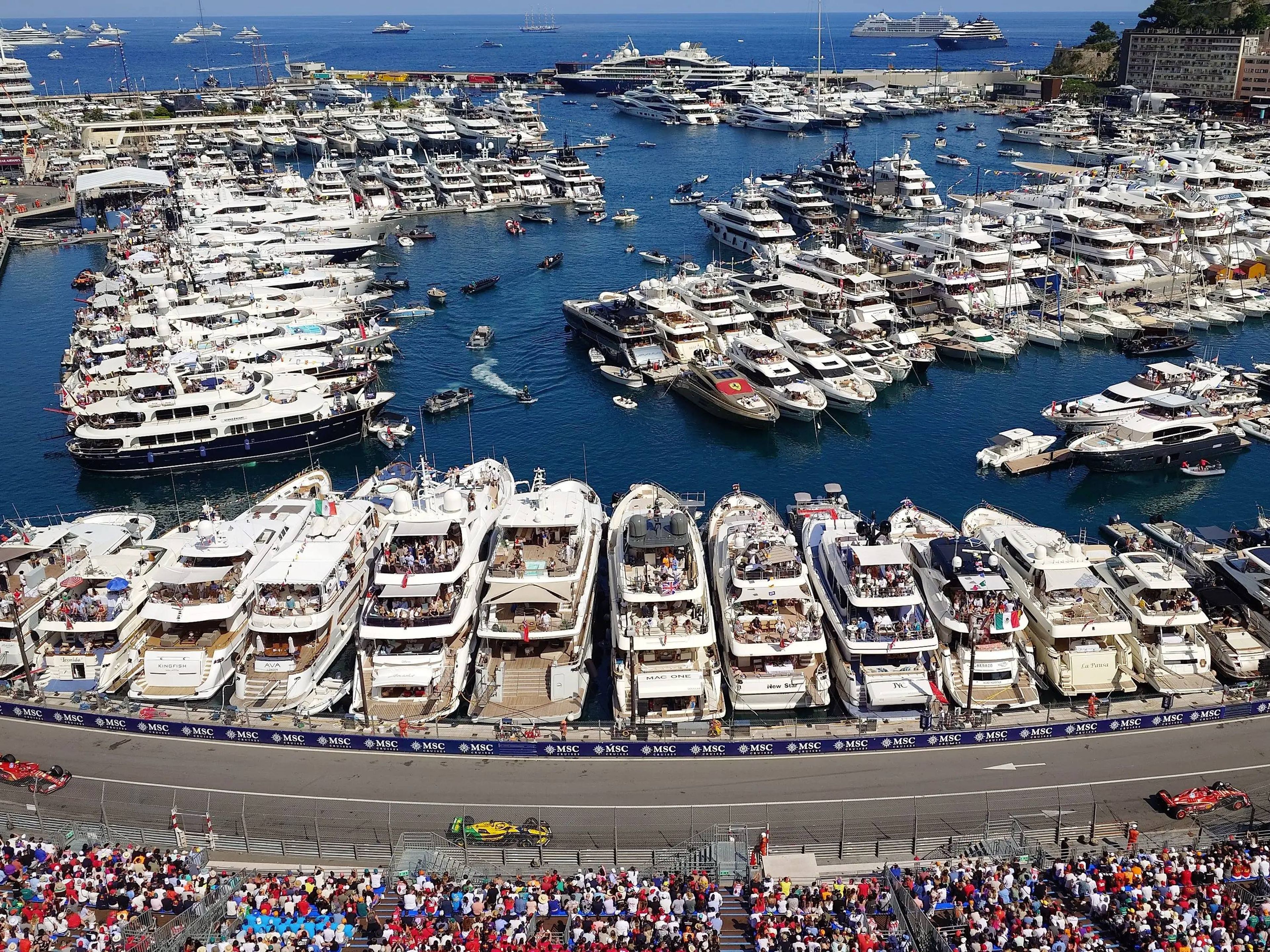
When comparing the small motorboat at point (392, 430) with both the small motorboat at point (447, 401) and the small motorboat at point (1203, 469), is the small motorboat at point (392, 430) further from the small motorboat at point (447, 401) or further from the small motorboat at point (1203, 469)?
the small motorboat at point (1203, 469)

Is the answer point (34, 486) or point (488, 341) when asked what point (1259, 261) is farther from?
point (34, 486)

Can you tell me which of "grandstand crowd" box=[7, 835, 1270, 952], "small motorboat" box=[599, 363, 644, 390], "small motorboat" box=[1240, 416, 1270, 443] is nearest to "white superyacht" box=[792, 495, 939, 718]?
"grandstand crowd" box=[7, 835, 1270, 952]

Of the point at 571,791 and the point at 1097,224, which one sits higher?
the point at 1097,224

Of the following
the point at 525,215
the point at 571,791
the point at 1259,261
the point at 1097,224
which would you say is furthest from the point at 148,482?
the point at 1259,261

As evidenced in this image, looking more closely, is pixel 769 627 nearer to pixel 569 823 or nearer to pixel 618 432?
pixel 569 823

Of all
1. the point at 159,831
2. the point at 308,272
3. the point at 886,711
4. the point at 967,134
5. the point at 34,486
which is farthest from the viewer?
the point at 967,134

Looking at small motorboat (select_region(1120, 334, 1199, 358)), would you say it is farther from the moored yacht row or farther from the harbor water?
the moored yacht row

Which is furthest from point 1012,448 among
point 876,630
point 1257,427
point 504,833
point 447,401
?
point 504,833
